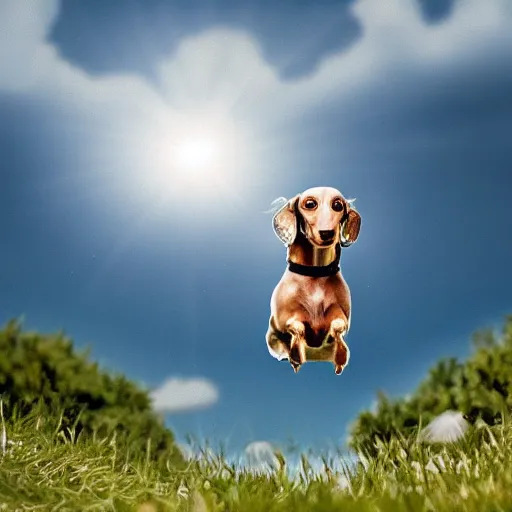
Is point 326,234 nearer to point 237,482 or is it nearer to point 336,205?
point 336,205

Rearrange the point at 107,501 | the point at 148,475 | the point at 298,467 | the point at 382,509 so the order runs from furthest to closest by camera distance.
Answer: the point at 148,475
the point at 298,467
the point at 107,501
the point at 382,509

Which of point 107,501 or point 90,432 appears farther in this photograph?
point 90,432

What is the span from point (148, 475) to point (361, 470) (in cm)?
152

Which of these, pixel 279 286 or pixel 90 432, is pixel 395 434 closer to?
pixel 279 286

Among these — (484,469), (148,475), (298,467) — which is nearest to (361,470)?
(298,467)

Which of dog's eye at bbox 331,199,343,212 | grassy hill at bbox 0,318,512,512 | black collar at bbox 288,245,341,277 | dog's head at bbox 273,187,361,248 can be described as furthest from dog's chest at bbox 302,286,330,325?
grassy hill at bbox 0,318,512,512

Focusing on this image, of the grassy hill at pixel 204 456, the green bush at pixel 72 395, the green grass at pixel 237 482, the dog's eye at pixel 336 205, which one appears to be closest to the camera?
the green grass at pixel 237 482

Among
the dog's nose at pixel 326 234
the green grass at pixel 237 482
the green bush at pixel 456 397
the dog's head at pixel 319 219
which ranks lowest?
the green grass at pixel 237 482

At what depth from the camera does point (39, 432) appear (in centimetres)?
574

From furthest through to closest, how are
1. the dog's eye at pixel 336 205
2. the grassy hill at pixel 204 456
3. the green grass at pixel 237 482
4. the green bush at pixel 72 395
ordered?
the green bush at pixel 72 395 < the dog's eye at pixel 336 205 < the grassy hill at pixel 204 456 < the green grass at pixel 237 482

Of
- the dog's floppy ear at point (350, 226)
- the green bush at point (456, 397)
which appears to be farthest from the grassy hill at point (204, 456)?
the dog's floppy ear at point (350, 226)

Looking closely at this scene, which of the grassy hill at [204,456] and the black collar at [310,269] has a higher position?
the black collar at [310,269]

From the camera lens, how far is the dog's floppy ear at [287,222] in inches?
234

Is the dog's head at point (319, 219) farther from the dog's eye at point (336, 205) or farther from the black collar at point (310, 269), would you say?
the black collar at point (310, 269)
